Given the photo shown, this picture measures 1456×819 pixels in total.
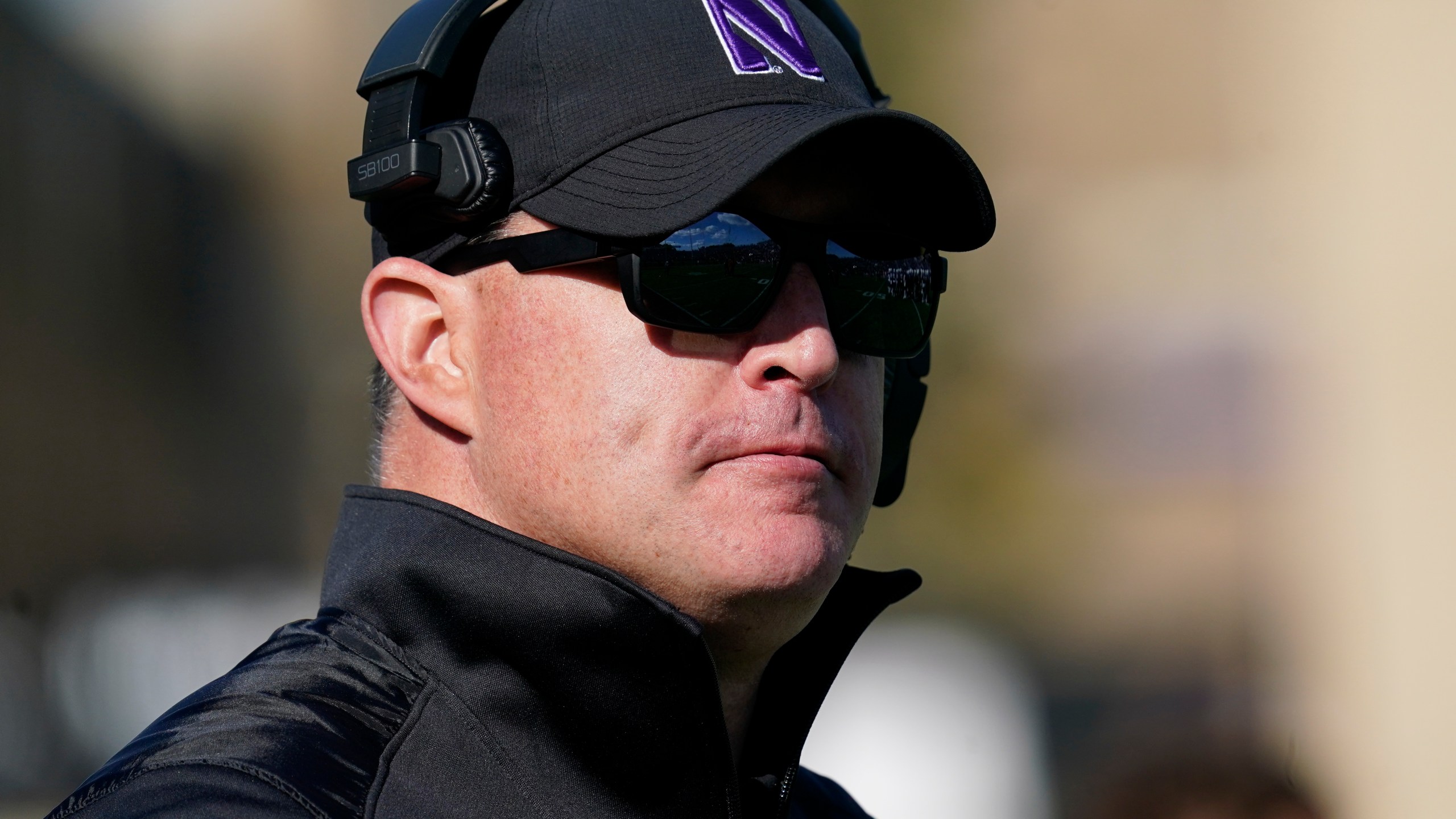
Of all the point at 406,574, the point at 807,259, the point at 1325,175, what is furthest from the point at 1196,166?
the point at 406,574

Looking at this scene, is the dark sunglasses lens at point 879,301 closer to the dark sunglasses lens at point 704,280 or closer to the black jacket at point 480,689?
the dark sunglasses lens at point 704,280

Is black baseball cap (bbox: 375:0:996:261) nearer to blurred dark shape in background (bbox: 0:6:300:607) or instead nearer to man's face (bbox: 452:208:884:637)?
man's face (bbox: 452:208:884:637)

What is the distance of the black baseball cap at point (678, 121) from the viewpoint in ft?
4.93

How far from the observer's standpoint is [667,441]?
152cm

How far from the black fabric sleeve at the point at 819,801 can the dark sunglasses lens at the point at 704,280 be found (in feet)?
2.80

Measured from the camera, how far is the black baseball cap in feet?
4.93

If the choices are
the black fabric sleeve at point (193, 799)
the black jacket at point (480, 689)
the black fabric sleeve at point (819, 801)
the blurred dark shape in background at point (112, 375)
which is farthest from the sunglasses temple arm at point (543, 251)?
the blurred dark shape in background at point (112, 375)

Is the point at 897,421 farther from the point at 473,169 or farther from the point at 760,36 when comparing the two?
the point at 473,169

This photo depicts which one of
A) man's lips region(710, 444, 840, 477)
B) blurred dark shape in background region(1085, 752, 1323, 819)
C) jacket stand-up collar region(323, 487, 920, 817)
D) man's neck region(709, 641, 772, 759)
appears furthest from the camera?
blurred dark shape in background region(1085, 752, 1323, 819)

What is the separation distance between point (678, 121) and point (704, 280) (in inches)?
8.2

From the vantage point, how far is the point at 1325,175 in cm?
587

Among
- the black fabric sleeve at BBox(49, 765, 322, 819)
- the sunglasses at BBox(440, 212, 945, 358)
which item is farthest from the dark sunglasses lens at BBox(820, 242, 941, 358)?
the black fabric sleeve at BBox(49, 765, 322, 819)

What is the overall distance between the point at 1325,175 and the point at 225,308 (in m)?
5.41

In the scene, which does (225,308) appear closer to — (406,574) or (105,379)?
(105,379)
